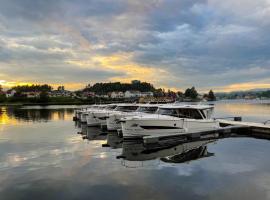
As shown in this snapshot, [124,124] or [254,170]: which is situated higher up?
[124,124]

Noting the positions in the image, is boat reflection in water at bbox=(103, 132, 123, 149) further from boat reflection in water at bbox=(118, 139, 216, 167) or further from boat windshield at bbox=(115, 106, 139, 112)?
boat windshield at bbox=(115, 106, 139, 112)

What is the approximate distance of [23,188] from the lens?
43.2 feet

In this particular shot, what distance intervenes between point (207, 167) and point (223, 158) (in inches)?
115

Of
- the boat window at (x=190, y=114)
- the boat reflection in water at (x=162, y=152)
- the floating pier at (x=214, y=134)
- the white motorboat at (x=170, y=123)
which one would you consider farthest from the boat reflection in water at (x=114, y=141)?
the boat window at (x=190, y=114)

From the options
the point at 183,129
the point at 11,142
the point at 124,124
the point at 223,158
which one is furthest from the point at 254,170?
the point at 11,142

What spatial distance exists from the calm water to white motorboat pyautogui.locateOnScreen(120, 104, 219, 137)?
4.52ft

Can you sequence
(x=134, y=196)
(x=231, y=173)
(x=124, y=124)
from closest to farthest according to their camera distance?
1. (x=134, y=196)
2. (x=231, y=173)
3. (x=124, y=124)

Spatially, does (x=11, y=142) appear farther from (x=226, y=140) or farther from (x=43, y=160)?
(x=226, y=140)

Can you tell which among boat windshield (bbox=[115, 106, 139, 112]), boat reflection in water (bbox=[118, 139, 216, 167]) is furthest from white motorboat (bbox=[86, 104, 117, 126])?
boat reflection in water (bbox=[118, 139, 216, 167])

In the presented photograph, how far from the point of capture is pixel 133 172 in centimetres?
1576

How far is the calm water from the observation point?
41.1 ft

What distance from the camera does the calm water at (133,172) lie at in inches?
494

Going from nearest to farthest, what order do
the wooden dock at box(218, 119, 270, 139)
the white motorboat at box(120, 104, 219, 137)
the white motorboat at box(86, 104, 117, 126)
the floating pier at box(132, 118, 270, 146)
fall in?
the floating pier at box(132, 118, 270, 146) < the white motorboat at box(120, 104, 219, 137) < the wooden dock at box(218, 119, 270, 139) < the white motorboat at box(86, 104, 117, 126)

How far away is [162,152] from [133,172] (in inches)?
213
